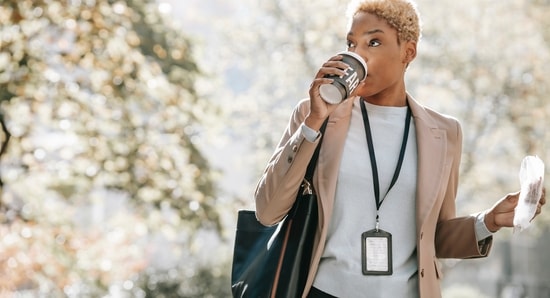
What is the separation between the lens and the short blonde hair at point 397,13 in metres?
2.53

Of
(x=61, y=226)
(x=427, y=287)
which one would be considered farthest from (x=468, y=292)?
(x=427, y=287)

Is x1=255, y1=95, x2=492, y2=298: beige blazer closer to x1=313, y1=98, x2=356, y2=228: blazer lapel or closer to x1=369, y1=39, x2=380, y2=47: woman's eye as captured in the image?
x1=313, y1=98, x2=356, y2=228: blazer lapel

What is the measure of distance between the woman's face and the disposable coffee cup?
0.19m

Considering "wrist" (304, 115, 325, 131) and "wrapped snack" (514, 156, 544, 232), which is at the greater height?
"wrist" (304, 115, 325, 131)

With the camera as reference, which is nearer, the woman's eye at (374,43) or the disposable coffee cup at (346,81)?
the disposable coffee cup at (346,81)

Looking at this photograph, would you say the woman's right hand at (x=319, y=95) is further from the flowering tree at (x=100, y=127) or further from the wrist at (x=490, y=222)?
the flowering tree at (x=100, y=127)

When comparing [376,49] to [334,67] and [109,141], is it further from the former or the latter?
[109,141]

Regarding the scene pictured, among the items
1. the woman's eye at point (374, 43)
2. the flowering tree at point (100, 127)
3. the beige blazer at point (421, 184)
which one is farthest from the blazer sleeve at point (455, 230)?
the flowering tree at point (100, 127)

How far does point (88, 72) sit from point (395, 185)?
6.52 meters

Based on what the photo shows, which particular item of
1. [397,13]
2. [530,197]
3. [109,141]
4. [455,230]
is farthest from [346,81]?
[109,141]

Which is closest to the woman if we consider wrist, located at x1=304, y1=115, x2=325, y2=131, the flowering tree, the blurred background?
wrist, located at x1=304, y1=115, x2=325, y2=131

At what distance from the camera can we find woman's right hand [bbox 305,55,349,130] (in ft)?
7.35

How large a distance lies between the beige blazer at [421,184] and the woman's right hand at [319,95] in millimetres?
55

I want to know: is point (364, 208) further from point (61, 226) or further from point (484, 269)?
point (484, 269)
